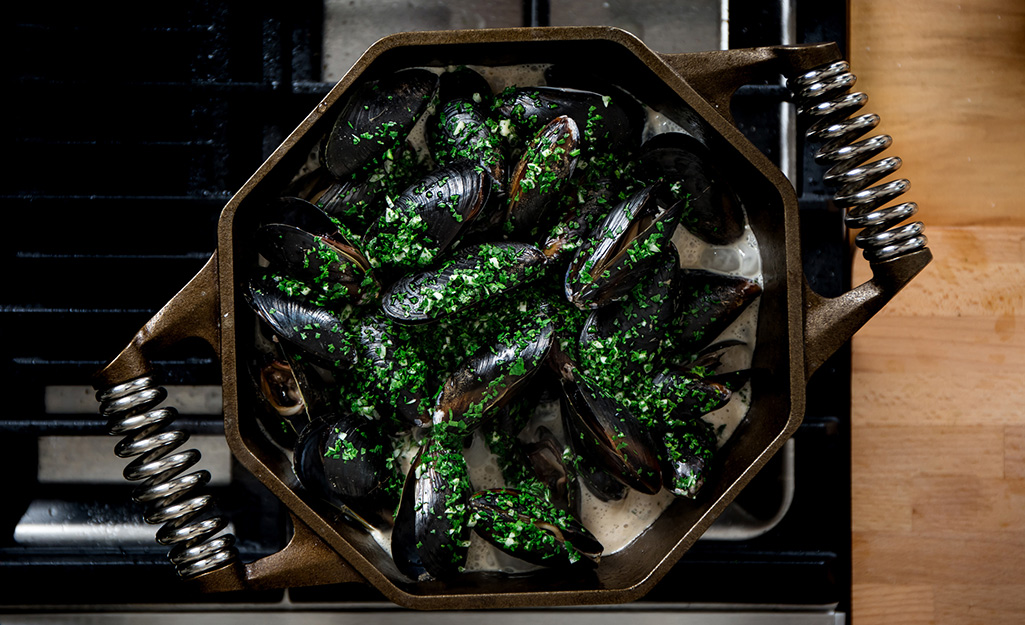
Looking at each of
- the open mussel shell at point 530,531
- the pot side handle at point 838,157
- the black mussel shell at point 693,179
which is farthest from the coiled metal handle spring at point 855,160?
the open mussel shell at point 530,531

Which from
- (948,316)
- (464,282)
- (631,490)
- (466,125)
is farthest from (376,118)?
(948,316)

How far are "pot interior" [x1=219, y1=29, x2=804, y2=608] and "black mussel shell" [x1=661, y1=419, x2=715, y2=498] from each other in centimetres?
2

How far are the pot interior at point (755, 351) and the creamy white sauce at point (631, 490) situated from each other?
13 mm

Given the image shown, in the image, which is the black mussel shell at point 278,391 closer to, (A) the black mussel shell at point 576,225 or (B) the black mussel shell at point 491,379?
(B) the black mussel shell at point 491,379

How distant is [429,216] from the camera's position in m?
0.73

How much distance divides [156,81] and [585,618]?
85 centimetres

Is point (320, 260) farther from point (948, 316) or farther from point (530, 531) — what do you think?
point (948, 316)

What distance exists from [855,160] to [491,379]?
0.43m

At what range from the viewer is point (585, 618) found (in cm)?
88

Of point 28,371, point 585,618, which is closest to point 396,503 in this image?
point 585,618

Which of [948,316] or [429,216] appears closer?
[429,216]

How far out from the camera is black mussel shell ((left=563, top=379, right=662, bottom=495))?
0.74 metres

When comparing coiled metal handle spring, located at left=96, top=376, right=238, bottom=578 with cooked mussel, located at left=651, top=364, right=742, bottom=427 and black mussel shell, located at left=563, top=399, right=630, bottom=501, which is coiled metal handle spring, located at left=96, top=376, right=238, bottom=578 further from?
cooked mussel, located at left=651, top=364, right=742, bottom=427

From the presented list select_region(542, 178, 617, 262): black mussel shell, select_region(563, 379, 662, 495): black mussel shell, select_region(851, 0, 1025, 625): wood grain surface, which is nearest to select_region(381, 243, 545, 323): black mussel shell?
select_region(542, 178, 617, 262): black mussel shell
